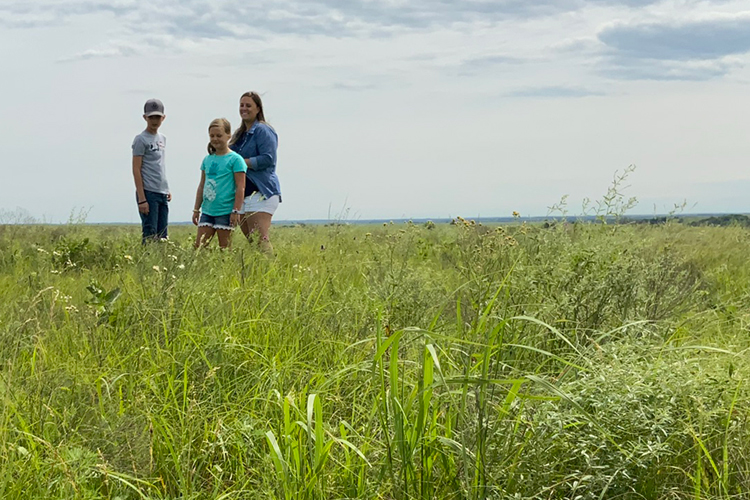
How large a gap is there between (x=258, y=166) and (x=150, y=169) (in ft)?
4.51

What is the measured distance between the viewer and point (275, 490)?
232cm

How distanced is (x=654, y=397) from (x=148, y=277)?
2.77m

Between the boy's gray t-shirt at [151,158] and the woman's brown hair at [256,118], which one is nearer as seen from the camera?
the woman's brown hair at [256,118]

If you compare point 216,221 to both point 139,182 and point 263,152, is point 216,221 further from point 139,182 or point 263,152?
point 139,182

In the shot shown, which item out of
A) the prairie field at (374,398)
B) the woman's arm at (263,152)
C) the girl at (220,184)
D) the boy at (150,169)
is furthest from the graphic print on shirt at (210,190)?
the prairie field at (374,398)

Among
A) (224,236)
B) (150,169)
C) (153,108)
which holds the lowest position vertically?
(224,236)

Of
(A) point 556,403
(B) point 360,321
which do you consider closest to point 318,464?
(A) point 556,403

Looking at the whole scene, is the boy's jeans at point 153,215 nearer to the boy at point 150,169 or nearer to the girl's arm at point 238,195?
the boy at point 150,169

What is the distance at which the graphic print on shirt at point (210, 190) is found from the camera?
6883 mm

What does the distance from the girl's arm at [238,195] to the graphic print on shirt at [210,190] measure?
0.72 feet

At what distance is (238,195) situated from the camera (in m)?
6.71

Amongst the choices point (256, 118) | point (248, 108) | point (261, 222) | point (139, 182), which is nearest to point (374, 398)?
point (261, 222)

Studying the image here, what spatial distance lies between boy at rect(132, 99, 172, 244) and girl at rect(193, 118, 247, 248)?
86 centimetres

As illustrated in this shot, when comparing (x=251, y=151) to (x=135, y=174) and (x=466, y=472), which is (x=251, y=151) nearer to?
(x=135, y=174)
